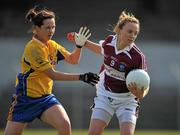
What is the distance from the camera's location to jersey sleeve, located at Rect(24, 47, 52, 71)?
10.1 metres

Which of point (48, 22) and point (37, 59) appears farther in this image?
point (48, 22)

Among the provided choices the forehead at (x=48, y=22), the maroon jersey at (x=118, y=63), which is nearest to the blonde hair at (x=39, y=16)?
the forehead at (x=48, y=22)

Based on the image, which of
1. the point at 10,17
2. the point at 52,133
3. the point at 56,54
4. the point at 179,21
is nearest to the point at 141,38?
the point at 179,21

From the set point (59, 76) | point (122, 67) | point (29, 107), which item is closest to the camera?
point (59, 76)

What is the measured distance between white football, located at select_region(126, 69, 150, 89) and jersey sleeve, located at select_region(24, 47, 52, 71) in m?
1.07

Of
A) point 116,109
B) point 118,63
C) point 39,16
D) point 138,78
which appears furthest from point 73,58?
point 138,78

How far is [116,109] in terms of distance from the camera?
10.4 metres

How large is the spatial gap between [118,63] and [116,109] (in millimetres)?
645

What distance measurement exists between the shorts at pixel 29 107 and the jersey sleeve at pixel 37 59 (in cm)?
42

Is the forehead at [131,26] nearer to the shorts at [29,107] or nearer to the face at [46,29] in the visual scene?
the face at [46,29]

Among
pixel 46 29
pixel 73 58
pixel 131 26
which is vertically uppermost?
pixel 131 26

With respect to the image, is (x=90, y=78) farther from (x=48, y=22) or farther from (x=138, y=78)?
(x=48, y=22)

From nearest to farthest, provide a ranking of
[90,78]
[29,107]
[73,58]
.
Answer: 1. [90,78]
2. [29,107]
3. [73,58]

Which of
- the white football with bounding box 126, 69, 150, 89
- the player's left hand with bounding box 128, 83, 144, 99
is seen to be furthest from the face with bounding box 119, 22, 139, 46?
the player's left hand with bounding box 128, 83, 144, 99
